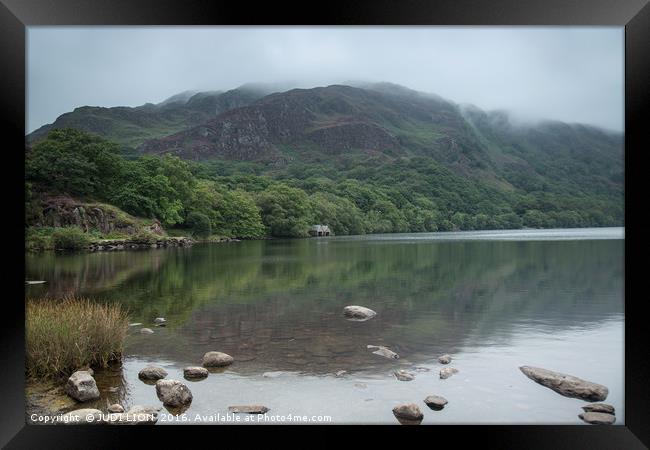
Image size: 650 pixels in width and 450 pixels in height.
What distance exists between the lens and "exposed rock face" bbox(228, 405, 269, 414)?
14.0ft

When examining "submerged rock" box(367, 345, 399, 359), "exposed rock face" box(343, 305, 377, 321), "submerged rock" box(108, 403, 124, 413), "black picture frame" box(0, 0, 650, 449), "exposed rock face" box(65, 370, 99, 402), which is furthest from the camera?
"exposed rock face" box(343, 305, 377, 321)

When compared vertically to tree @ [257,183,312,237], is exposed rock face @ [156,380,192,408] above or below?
below

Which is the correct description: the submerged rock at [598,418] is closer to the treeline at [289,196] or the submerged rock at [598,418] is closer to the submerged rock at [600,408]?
the submerged rock at [600,408]

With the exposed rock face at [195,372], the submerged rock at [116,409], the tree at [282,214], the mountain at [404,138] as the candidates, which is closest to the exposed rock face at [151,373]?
the exposed rock face at [195,372]

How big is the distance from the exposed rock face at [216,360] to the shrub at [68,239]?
24.2m

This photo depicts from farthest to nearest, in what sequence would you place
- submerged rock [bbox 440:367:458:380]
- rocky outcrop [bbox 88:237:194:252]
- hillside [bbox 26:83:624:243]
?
1. hillside [bbox 26:83:624:243]
2. rocky outcrop [bbox 88:237:194:252]
3. submerged rock [bbox 440:367:458:380]

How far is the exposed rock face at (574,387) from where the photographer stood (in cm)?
482

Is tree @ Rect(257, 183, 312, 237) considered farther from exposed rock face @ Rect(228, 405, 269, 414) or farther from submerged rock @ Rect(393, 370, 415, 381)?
exposed rock face @ Rect(228, 405, 269, 414)

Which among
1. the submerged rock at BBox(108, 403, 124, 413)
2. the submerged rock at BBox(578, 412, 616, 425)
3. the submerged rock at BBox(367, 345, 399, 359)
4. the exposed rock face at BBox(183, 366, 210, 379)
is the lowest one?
the submerged rock at BBox(578, 412, 616, 425)

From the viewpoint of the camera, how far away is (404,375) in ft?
17.5

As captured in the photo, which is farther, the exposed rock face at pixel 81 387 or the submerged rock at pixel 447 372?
the submerged rock at pixel 447 372

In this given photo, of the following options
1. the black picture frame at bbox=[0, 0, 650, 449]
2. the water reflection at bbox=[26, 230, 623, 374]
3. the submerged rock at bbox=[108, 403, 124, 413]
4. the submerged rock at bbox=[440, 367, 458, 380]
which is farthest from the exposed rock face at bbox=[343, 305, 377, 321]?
the black picture frame at bbox=[0, 0, 650, 449]

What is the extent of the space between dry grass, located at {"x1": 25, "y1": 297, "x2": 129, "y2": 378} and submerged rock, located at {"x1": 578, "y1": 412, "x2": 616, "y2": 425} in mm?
4700

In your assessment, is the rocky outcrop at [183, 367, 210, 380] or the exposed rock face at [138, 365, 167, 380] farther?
the rocky outcrop at [183, 367, 210, 380]
